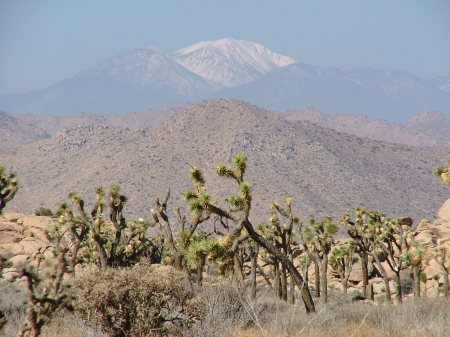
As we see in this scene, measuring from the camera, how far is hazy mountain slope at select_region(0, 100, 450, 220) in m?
117

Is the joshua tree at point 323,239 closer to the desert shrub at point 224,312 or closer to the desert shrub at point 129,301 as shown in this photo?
the desert shrub at point 224,312

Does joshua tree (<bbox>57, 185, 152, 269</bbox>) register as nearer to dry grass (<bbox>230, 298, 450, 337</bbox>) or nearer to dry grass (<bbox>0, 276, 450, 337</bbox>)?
dry grass (<bbox>0, 276, 450, 337</bbox>)

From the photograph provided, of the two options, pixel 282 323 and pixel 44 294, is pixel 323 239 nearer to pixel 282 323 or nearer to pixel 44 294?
pixel 282 323

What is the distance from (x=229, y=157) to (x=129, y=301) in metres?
114

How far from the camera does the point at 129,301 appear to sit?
38.6ft

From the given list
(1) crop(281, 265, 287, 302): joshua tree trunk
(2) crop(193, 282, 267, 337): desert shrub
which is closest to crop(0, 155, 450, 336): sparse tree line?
(1) crop(281, 265, 287, 302): joshua tree trunk

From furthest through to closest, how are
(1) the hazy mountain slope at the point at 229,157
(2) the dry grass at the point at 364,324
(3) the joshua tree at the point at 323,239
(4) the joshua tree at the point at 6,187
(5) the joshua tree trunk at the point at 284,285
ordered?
(1) the hazy mountain slope at the point at 229,157, (5) the joshua tree trunk at the point at 284,285, (3) the joshua tree at the point at 323,239, (4) the joshua tree at the point at 6,187, (2) the dry grass at the point at 364,324

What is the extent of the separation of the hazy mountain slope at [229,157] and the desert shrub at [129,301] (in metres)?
91.6

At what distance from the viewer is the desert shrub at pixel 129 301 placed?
11.6 metres

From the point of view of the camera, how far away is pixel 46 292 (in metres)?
6.69

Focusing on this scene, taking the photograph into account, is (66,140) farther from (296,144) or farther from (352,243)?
(352,243)

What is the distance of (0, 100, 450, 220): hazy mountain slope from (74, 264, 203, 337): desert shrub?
91.6 meters

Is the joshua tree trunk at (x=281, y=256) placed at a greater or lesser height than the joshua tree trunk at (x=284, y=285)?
greater

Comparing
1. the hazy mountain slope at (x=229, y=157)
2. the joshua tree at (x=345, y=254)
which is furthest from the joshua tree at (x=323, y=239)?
the hazy mountain slope at (x=229, y=157)
